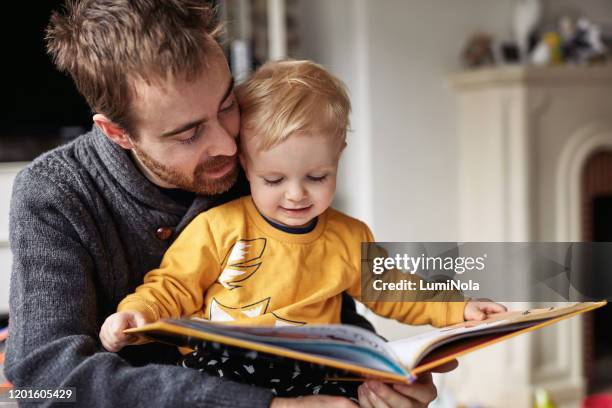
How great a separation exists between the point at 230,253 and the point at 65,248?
0.23 meters

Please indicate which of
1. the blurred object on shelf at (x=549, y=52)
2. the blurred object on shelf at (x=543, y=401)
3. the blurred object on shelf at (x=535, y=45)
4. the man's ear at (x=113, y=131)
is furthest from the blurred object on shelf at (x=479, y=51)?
the man's ear at (x=113, y=131)

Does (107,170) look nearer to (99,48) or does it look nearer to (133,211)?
(133,211)

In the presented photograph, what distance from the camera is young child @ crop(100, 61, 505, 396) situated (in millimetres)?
997

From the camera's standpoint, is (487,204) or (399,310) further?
(487,204)

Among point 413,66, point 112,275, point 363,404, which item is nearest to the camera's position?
point 363,404

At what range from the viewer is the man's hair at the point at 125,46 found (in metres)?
0.92

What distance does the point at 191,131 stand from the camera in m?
0.98

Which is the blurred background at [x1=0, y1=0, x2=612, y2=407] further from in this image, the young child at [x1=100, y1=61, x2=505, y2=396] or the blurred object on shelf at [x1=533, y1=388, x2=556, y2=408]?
the young child at [x1=100, y1=61, x2=505, y2=396]

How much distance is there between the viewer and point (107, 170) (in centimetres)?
103

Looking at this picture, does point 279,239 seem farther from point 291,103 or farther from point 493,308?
point 493,308

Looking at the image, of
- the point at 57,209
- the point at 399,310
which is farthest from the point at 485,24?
the point at 57,209

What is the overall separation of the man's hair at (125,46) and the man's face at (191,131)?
0.02 metres

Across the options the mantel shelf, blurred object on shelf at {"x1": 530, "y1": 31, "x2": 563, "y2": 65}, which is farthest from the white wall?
blurred object on shelf at {"x1": 530, "y1": 31, "x2": 563, "y2": 65}

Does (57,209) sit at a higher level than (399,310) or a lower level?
higher
